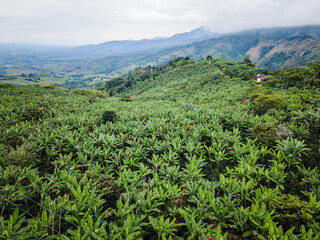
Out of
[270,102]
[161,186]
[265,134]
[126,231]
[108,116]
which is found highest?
[270,102]

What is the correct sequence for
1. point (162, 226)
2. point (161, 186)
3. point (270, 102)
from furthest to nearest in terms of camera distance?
1. point (270, 102)
2. point (161, 186)
3. point (162, 226)

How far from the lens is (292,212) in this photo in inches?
171

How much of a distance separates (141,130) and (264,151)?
6.66 m

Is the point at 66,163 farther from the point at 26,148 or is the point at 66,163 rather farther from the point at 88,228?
the point at 88,228

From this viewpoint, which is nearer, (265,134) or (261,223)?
(261,223)

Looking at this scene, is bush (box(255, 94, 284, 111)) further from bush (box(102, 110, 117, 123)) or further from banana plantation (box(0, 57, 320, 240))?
bush (box(102, 110, 117, 123))

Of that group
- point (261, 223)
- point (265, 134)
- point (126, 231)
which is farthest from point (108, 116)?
point (261, 223)

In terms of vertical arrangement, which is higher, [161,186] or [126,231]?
[126,231]

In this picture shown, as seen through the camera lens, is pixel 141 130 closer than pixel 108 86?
Yes

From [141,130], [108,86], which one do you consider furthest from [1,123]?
[108,86]

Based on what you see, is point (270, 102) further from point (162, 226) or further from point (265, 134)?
point (162, 226)

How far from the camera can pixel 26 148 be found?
6.58 meters

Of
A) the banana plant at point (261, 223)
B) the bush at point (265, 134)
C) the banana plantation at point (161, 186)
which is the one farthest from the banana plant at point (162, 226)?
the bush at point (265, 134)

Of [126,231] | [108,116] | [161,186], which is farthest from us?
[108,116]
